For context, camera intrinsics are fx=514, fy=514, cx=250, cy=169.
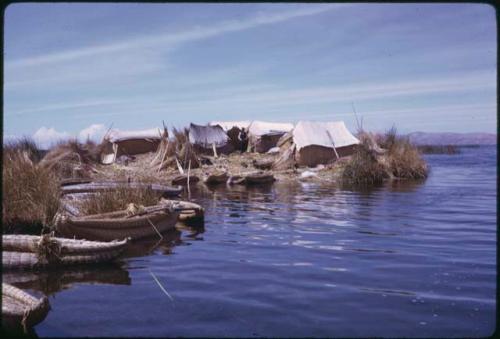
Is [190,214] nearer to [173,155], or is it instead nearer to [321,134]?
[173,155]

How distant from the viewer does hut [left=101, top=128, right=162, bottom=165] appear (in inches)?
1192

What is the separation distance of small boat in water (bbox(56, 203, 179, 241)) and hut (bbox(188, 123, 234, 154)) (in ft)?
67.2

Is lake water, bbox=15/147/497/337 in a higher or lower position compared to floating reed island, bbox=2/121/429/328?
lower

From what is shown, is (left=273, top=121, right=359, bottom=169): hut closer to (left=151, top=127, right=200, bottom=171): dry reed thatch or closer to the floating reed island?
the floating reed island

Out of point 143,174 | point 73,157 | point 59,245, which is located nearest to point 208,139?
point 143,174

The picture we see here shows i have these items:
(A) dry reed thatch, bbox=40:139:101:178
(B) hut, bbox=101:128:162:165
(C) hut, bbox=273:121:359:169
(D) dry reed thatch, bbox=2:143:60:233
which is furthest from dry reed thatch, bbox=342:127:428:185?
(D) dry reed thatch, bbox=2:143:60:233

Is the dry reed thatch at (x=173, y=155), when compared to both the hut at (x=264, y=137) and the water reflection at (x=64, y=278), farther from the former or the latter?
Answer: the water reflection at (x=64, y=278)

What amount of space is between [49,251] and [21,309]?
8.69 ft

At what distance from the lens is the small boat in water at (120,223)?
9.08 m

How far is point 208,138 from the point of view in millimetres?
32875

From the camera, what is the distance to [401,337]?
5.38m

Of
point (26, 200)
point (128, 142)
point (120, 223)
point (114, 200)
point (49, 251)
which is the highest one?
point (128, 142)

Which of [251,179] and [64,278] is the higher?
[251,179]

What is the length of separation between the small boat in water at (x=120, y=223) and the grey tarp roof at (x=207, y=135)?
808 inches
